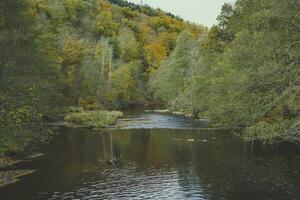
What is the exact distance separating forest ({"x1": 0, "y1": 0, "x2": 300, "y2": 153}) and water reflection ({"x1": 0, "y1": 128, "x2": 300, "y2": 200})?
2.88m

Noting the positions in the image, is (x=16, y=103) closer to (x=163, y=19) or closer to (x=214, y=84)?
(x=214, y=84)

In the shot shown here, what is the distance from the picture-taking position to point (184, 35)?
103 m

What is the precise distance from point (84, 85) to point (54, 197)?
219 feet

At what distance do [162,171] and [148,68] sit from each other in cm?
10966

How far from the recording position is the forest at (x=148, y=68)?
117 ft

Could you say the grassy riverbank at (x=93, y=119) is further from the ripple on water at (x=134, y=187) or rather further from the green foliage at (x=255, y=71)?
the ripple on water at (x=134, y=187)

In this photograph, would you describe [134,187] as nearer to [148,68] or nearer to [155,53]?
[148,68]

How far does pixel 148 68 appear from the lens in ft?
476

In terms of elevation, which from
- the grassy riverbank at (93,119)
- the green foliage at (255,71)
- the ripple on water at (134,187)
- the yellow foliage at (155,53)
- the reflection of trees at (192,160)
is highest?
the yellow foliage at (155,53)

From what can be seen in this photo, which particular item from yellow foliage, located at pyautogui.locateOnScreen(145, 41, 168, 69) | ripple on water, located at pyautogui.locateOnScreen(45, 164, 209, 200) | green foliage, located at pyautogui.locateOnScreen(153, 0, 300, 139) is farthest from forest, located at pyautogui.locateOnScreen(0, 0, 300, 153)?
ripple on water, located at pyautogui.locateOnScreen(45, 164, 209, 200)

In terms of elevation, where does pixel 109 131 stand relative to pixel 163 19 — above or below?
below

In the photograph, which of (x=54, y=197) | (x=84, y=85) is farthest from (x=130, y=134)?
(x=84, y=85)

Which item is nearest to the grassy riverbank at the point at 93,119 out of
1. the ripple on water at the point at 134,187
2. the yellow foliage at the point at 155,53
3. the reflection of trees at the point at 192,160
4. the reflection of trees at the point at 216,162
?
the reflection of trees at the point at 192,160

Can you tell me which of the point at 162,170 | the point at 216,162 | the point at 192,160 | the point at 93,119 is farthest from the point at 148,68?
the point at 162,170
